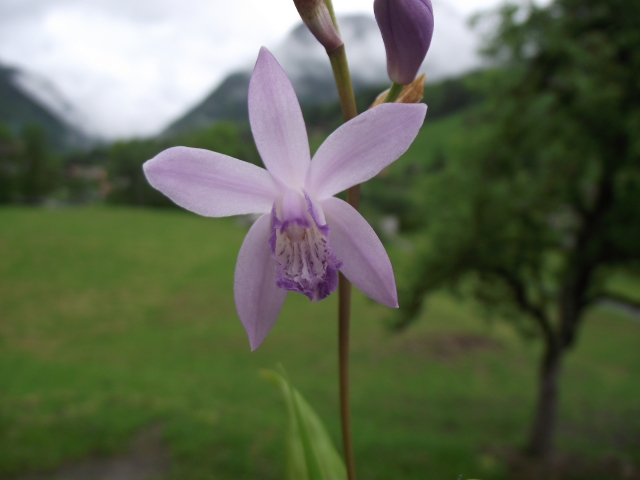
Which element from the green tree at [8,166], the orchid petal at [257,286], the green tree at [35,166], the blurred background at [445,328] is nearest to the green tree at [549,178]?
the blurred background at [445,328]

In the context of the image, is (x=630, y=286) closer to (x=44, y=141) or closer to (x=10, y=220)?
(x=10, y=220)

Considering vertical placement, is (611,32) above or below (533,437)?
above

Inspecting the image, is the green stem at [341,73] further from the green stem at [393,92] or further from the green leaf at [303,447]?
the green leaf at [303,447]

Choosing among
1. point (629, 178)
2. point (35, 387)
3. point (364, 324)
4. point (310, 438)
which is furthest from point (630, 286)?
point (310, 438)

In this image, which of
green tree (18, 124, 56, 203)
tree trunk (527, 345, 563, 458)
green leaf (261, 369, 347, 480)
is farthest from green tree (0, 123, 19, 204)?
green leaf (261, 369, 347, 480)

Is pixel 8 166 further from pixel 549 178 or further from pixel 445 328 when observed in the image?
pixel 549 178

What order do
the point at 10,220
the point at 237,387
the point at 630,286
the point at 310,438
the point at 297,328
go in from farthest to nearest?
1. the point at 10,220
2. the point at 630,286
3. the point at 297,328
4. the point at 237,387
5. the point at 310,438

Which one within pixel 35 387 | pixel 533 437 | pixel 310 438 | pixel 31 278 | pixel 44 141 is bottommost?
Result: pixel 533 437
